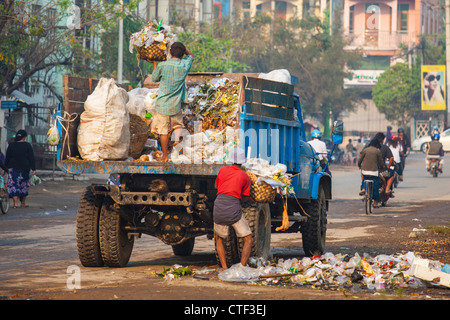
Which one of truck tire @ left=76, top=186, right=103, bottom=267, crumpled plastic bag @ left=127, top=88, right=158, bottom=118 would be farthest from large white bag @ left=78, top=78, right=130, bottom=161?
truck tire @ left=76, top=186, right=103, bottom=267

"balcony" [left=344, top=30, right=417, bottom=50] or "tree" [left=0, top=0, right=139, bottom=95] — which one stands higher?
"balcony" [left=344, top=30, right=417, bottom=50]

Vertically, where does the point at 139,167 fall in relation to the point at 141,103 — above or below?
below

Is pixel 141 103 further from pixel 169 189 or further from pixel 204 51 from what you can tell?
pixel 204 51

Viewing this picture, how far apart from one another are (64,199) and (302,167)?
13.4m

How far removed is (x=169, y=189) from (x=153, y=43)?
226cm

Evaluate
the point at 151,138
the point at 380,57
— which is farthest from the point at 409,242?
the point at 380,57

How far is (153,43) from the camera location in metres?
11.6

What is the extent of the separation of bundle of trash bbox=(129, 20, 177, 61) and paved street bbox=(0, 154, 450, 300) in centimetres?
288

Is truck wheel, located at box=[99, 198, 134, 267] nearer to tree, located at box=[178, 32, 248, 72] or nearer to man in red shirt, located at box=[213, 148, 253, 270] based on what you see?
man in red shirt, located at box=[213, 148, 253, 270]

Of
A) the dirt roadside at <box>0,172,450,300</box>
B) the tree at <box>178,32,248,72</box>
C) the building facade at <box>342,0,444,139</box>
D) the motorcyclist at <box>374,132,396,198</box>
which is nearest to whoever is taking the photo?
the dirt roadside at <box>0,172,450,300</box>

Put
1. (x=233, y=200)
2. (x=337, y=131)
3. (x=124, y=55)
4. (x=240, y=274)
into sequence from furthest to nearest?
(x=124, y=55) → (x=337, y=131) → (x=233, y=200) → (x=240, y=274)

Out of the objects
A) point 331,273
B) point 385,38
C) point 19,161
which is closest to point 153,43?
point 331,273

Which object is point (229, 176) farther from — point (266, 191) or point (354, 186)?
point (354, 186)

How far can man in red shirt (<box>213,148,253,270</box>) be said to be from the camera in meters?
9.92
